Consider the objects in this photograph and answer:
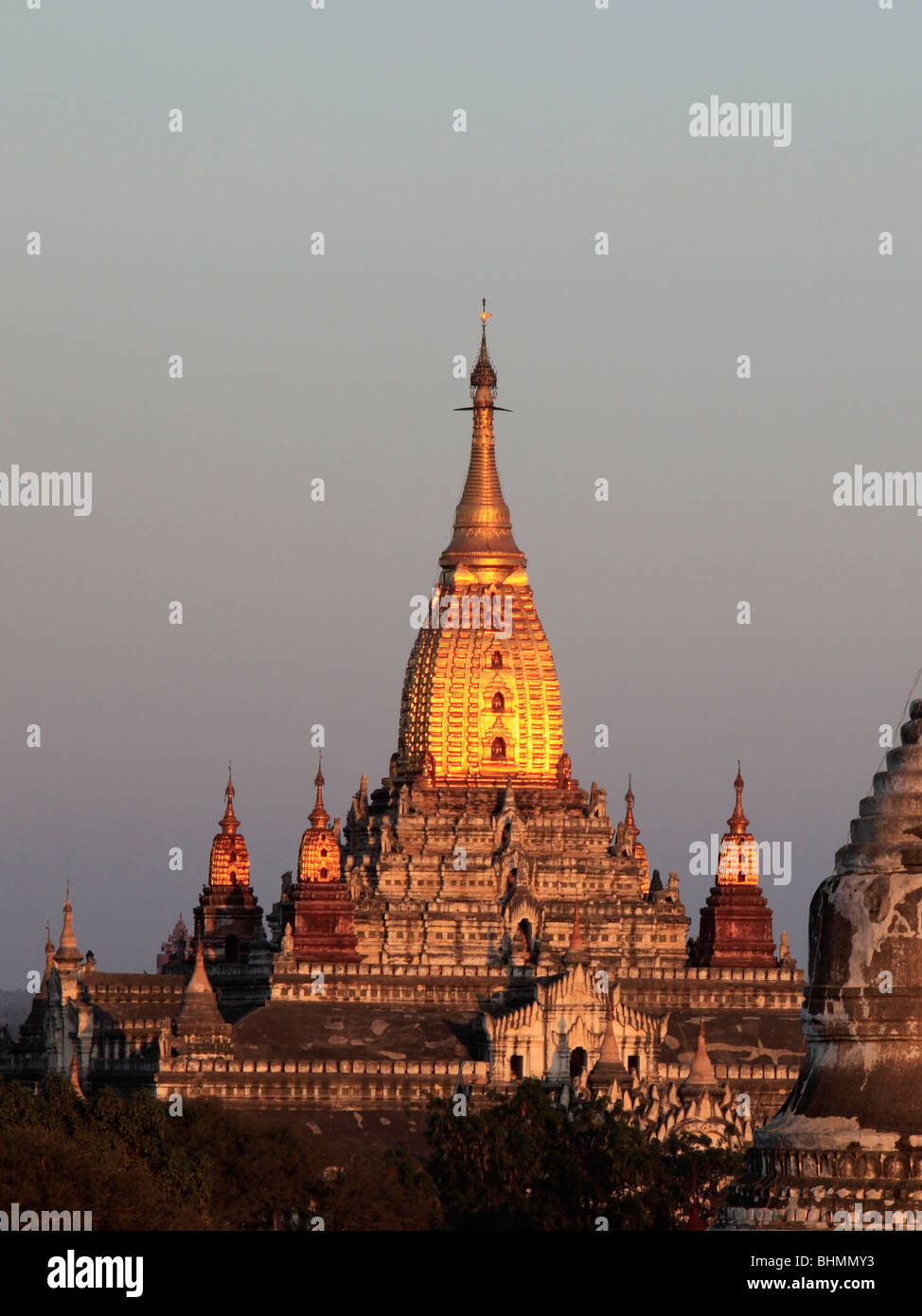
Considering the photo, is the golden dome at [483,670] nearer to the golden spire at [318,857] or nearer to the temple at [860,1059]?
the golden spire at [318,857]

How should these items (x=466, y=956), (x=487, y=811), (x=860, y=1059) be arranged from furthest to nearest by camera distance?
(x=487, y=811)
(x=466, y=956)
(x=860, y=1059)

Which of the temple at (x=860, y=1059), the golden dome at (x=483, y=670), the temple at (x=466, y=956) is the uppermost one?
the golden dome at (x=483, y=670)

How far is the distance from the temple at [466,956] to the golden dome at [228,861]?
0.10 meters

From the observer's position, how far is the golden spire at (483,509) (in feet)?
562

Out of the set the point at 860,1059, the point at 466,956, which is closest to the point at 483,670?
the point at 466,956

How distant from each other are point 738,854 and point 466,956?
1291 cm

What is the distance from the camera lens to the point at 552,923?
164 meters

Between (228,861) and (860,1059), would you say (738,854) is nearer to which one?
(228,861)

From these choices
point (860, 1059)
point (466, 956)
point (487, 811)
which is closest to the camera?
point (860, 1059)

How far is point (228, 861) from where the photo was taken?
17725cm

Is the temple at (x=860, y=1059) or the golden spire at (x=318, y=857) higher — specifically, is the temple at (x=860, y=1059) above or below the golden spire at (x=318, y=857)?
below

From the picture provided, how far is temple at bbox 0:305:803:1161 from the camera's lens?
144875mm

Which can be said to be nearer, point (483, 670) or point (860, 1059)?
point (860, 1059)

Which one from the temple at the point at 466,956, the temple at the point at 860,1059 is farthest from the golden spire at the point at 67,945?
the temple at the point at 860,1059
